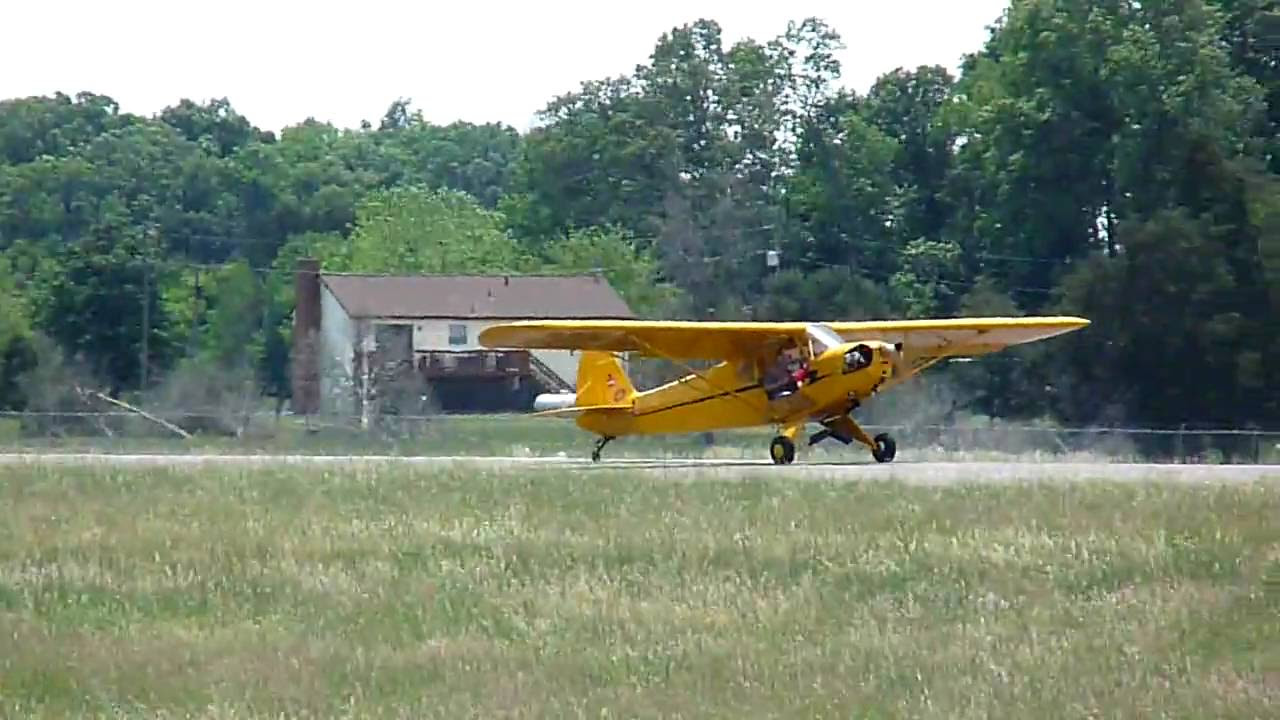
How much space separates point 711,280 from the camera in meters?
63.8

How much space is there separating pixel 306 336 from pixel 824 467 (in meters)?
33.5

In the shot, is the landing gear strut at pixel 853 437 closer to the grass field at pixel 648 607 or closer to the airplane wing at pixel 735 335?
the airplane wing at pixel 735 335

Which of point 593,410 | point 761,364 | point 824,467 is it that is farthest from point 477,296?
point 824,467

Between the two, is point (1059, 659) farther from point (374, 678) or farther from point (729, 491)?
point (729, 491)

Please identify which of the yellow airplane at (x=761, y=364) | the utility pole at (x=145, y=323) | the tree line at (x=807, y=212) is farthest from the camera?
the utility pole at (x=145, y=323)

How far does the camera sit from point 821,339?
29.4 metres

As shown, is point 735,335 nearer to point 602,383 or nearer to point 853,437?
point 853,437

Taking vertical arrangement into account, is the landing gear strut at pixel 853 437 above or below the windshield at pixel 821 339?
below

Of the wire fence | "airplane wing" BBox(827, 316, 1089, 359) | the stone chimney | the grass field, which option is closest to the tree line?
the stone chimney

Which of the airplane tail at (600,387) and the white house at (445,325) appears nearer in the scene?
the airplane tail at (600,387)

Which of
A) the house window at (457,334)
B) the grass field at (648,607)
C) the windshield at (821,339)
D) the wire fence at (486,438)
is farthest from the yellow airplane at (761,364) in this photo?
the house window at (457,334)

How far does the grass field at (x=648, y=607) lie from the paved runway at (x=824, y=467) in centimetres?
346

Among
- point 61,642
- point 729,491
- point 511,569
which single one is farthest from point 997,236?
point 61,642

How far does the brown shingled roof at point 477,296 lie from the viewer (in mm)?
57812
